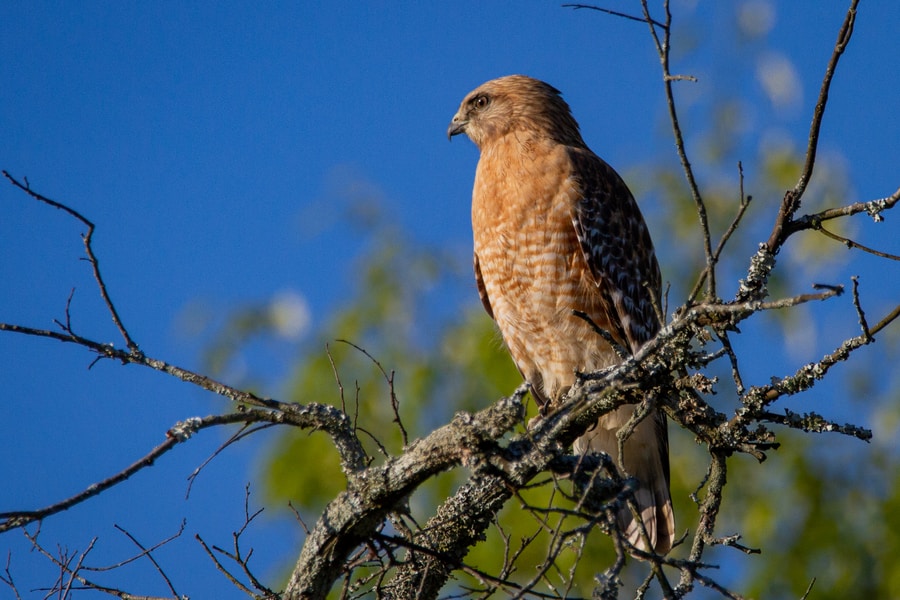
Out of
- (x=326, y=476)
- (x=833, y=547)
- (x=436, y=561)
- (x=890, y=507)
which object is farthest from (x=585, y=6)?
(x=833, y=547)

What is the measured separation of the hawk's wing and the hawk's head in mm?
350

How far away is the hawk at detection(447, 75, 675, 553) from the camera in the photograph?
5352mm

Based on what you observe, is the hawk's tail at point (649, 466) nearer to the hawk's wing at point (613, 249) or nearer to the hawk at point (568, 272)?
the hawk at point (568, 272)

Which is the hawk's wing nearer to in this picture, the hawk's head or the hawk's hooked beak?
the hawk's head

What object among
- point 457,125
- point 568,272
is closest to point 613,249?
point 568,272

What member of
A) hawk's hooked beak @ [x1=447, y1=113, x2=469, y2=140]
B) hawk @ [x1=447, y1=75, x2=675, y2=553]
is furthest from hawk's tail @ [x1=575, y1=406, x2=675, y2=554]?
hawk's hooked beak @ [x1=447, y1=113, x2=469, y2=140]

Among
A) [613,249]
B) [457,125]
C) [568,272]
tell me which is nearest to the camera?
[568,272]

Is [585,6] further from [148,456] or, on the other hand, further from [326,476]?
[326,476]

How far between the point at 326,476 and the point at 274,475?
44 cm

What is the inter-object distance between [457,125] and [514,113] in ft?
1.57

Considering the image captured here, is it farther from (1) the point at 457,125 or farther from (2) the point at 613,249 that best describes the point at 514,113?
(2) the point at 613,249

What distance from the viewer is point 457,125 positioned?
6.37 m

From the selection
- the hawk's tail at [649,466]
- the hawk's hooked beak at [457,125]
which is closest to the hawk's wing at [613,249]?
the hawk's tail at [649,466]

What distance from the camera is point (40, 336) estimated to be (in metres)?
2.86
